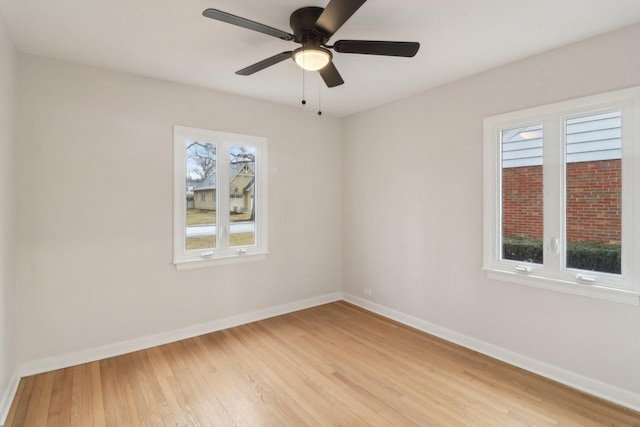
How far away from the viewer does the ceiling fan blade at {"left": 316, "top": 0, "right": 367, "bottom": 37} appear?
155 centimetres

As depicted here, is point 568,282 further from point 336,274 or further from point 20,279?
point 20,279

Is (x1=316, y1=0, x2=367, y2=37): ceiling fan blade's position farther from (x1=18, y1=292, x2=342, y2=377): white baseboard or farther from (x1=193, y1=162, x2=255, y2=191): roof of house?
(x1=18, y1=292, x2=342, y2=377): white baseboard

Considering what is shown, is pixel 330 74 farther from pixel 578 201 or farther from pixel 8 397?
pixel 8 397

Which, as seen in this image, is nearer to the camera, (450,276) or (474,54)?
(474,54)

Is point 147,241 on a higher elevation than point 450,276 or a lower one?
higher

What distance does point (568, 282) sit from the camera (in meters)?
2.49

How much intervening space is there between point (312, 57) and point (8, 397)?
3.17 metres

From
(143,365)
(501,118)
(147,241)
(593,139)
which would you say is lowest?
(143,365)

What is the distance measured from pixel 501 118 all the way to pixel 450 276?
1.62m

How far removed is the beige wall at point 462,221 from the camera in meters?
2.33

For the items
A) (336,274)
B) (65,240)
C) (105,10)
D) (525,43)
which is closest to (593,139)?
(525,43)

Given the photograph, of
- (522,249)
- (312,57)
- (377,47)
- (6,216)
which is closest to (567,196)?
(522,249)

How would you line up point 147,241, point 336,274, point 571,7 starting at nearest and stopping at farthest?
point 571,7 → point 147,241 → point 336,274

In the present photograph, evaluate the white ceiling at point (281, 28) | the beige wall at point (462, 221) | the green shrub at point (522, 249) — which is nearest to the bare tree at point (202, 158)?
the white ceiling at point (281, 28)
